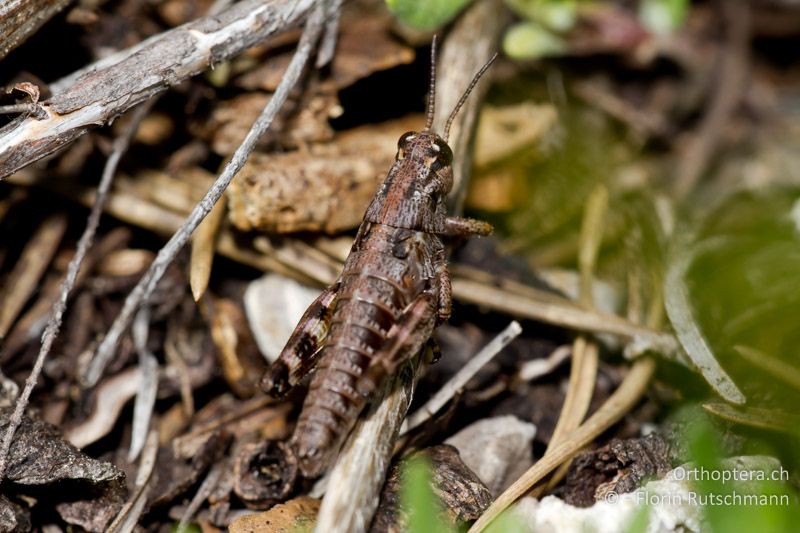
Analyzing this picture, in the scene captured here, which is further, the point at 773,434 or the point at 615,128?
the point at 615,128

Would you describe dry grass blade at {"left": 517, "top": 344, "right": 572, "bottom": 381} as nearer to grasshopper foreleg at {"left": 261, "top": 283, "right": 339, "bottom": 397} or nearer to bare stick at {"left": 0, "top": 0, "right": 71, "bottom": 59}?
grasshopper foreleg at {"left": 261, "top": 283, "right": 339, "bottom": 397}

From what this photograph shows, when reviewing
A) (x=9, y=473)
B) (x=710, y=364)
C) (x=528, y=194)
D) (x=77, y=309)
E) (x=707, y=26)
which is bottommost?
(x=9, y=473)

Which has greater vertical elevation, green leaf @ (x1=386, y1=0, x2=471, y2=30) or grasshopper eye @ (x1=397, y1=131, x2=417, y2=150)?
green leaf @ (x1=386, y1=0, x2=471, y2=30)

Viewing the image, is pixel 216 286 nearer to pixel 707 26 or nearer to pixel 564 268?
pixel 564 268

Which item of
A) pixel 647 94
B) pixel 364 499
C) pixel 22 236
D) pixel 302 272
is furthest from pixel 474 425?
pixel 647 94

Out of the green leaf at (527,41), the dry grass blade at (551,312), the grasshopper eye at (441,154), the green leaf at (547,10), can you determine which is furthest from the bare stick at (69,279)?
the green leaf at (547,10)

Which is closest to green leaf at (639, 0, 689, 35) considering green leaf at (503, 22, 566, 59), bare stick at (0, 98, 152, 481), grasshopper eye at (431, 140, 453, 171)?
green leaf at (503, 22, 566, 59)

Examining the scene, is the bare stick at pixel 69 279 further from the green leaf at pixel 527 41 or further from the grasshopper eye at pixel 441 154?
the green leaf at pixel 527 41
